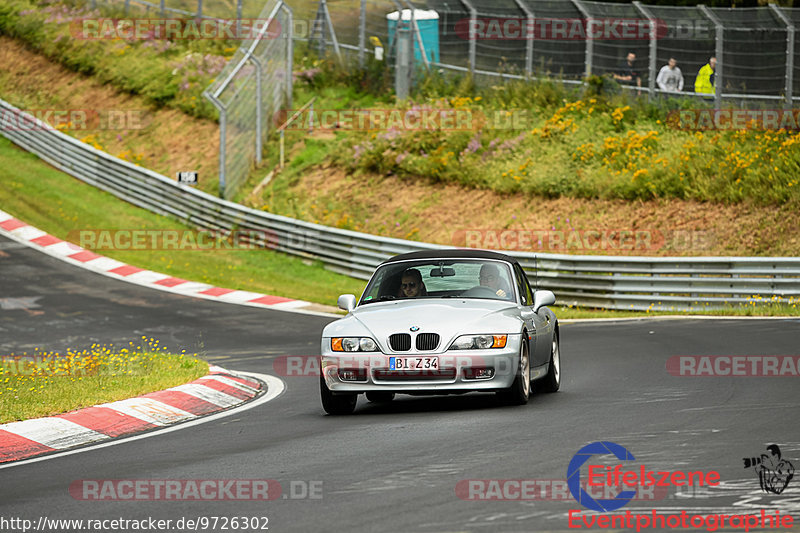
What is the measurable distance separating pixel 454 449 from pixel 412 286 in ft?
11.7

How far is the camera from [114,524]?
639 cm

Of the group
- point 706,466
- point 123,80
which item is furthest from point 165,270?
point 706,466

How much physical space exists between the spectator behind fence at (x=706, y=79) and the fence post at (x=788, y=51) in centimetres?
172

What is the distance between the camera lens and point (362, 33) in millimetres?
37031

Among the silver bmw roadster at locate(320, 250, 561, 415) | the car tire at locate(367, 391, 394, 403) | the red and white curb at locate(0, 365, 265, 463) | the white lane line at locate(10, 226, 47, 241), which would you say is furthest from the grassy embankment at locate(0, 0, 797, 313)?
the silver bmw roadster at locate(320, 250, 561, 415)

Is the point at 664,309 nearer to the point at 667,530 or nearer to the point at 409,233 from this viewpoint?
the point at 409,233

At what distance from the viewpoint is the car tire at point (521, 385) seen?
34.4ft

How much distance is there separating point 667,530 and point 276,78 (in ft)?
103

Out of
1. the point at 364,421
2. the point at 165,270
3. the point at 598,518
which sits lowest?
the point at 165,270

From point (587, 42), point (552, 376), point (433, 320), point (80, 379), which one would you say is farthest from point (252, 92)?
point (433, 320)

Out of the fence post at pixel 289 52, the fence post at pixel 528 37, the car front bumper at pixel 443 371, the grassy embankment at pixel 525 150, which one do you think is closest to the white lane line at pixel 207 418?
the car front bumper at pixel 443 371

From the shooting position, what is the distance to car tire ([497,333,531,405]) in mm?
10484

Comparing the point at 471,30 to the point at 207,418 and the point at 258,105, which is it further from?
the point at 207,418

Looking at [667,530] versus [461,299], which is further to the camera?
[461,299]
